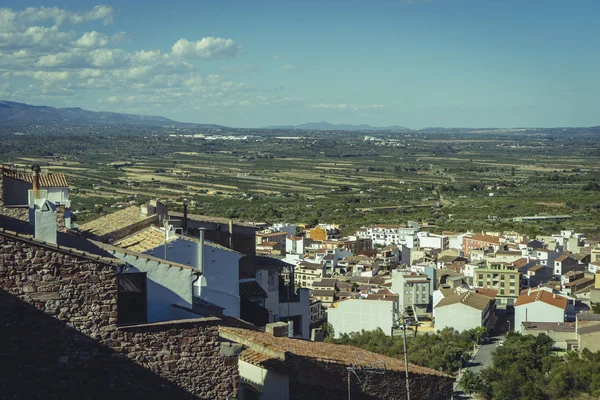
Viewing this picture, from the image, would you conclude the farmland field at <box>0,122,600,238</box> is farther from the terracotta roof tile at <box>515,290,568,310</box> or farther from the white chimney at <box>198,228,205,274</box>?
the white chimney at <box>198,228,205,274</box>

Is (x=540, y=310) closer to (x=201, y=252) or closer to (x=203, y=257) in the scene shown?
(x=203, y=257)

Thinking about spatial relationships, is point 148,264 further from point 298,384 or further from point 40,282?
point 298,384

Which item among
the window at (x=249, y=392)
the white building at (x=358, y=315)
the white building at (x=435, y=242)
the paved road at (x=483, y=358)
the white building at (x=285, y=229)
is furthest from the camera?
the white building at (x=285, y=229)

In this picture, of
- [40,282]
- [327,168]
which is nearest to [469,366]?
[40,282]

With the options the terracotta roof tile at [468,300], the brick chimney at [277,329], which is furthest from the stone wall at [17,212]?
the terracotta roof tile at [468,300]

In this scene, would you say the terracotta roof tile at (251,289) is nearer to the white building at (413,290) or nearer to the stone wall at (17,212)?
the stone wall at (17,212)

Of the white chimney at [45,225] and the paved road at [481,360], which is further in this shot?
the paved road at [481,360]

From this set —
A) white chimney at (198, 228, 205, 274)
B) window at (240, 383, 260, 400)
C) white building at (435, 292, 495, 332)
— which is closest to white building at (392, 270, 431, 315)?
white building at (435, 292, 495, 332)

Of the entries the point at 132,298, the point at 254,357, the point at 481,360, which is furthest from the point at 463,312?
the point at 132,298
